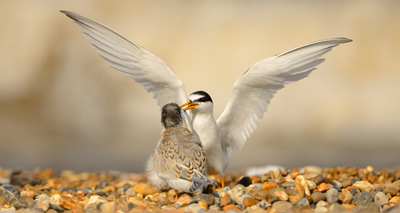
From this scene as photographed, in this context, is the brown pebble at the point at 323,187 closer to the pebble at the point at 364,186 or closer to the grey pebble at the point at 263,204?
the pebble at the point at 364,186

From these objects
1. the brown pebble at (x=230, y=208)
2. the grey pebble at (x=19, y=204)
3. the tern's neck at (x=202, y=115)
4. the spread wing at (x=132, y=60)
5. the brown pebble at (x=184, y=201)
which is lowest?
the grey pebble at (x=19, y=204)

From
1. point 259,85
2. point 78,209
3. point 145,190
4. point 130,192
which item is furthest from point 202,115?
point 78,209

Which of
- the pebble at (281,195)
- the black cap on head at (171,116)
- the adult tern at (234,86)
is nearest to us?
the pebble at (281,195)

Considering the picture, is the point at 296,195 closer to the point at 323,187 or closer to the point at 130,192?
the point at 323,187

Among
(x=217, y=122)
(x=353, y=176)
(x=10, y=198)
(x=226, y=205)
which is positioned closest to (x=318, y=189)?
(x=226, y=205)

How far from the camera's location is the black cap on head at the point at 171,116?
3.02 metres

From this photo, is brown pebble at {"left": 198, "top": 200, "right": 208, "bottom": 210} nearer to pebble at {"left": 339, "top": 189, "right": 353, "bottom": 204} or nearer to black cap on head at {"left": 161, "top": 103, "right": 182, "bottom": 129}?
black cap on head at {"left": 161, "top": 103, "right": 182, "bottom": 129}

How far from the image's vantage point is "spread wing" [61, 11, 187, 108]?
3.18 meters

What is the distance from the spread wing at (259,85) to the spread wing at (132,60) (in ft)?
1.58

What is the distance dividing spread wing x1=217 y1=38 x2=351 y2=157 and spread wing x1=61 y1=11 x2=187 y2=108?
480mm

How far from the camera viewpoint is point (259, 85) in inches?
130

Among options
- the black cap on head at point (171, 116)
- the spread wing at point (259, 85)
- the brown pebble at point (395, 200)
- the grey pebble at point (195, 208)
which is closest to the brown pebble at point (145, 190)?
the black cap on head at point (171, 116)

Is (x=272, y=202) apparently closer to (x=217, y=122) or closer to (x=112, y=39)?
(x=217, y=122)

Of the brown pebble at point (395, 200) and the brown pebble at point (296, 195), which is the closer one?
the brown pebble at point (296, 195)
